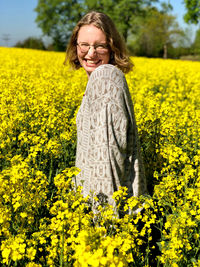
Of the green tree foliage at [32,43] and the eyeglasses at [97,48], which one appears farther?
the green tree foliage at [32,43]

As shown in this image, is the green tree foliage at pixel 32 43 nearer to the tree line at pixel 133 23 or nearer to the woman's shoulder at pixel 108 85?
the tree line at pixel 133 23

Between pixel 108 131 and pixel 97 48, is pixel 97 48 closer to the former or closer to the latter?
pixel 97 48

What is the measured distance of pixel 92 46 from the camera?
227 cm

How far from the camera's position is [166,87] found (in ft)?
26.0

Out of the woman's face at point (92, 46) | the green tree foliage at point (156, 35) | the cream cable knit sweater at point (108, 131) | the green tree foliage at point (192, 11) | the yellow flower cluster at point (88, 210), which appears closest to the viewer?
the yellow flower cluster at point (88, 210)

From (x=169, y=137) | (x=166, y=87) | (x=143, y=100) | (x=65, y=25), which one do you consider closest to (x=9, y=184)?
(x=169, y=137)

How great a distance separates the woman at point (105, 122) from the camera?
1956 mm

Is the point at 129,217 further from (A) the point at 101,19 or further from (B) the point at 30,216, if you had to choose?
(A) the point at 101,19

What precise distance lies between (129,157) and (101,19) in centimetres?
111

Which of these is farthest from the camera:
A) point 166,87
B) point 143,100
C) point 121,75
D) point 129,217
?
point 166,87

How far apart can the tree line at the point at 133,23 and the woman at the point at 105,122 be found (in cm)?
2859

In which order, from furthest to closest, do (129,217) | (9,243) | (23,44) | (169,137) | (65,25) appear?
(65,25) < (23,44) < (169,137) < (129,217) < (9,243)

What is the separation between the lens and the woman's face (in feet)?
7.36

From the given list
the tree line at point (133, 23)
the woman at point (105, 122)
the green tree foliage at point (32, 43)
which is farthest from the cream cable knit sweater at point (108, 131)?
the green tree foliage at point (32, 43)
